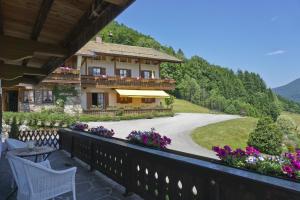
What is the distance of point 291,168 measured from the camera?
2.83 m

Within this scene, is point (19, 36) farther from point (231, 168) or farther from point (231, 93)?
point (231, 93)

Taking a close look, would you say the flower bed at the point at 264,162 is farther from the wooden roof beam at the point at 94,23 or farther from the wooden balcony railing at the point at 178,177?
the wooden roof beam at the point at 94,23

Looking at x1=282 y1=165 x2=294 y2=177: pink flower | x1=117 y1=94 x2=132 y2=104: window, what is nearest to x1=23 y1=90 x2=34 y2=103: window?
x1=117 y1=94 x2=132 y2=104: window

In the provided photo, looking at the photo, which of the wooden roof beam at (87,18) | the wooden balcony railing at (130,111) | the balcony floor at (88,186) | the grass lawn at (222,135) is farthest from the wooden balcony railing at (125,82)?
the wooden roof beam at (87,18)

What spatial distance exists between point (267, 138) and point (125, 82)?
66.9ft

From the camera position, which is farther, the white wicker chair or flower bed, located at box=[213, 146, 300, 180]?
the white wicker chair

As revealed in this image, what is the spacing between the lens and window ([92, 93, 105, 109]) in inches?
1242

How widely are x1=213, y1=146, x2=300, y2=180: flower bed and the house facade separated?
22919 mm

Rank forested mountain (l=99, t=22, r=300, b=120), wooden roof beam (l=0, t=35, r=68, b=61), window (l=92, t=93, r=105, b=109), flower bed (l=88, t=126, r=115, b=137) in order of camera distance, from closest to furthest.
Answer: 1. wooden roof beam (l=0, t=35, r=68, b=61)
2. flower bed (l=88, t=126, r=115, b=137)
3. window (l=92, t=93, r=105, b=109)
4. forested mountain (l=99, t=22, r=300, b=120)

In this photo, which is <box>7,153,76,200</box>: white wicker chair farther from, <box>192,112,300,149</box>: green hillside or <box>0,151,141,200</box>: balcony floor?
<box>192,112,300,149</box>: green hillside

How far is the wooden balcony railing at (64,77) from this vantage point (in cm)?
2645

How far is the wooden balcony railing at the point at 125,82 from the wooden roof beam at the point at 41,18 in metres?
25.0

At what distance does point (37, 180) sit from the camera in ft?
12.8

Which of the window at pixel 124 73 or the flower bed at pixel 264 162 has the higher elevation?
the window at pixel 124 73
